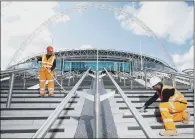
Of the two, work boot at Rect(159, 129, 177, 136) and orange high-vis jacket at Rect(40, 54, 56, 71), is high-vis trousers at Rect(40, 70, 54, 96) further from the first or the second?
work boot at Rect(159, 129, 177, 136)

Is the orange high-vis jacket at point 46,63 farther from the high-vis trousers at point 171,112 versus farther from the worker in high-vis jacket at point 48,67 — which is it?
the high-vis trousers at point 171,112

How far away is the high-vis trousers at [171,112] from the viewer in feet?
14.4

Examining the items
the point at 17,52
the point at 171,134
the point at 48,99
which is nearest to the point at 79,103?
the point at 48,99

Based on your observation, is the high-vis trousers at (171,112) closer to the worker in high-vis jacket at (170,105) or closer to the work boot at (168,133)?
the worker in high-vis jacket at (170,105)

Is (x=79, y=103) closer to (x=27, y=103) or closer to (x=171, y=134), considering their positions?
(x=27, y=103)

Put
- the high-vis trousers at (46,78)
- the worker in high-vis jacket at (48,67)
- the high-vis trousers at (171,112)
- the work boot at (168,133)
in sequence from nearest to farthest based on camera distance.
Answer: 1. the work boot at (168,133)
2. the high-vis trousers at (171,112)
3. the high-vis trousers at (46,78)
4. the worker in high-vis jacket at (48,67)

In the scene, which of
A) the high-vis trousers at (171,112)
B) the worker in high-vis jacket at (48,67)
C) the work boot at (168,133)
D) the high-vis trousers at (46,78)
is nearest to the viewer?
the work boot at (168,133)

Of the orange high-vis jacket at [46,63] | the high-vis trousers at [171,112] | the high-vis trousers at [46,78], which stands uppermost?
the orange high-vis jacket at [46,63]

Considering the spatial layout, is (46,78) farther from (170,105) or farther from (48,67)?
(170,105)

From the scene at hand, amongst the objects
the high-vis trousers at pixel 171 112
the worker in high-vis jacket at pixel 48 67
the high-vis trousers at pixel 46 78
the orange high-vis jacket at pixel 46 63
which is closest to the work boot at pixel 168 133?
the high-vis trousers at pixel 171 112

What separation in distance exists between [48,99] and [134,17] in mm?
37195

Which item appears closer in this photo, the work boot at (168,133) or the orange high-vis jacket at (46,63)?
the work boot at (168,133)

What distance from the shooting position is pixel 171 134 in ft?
13.9

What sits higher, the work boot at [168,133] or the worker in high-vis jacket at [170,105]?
the worker in high-vis jacket at [170,105]
